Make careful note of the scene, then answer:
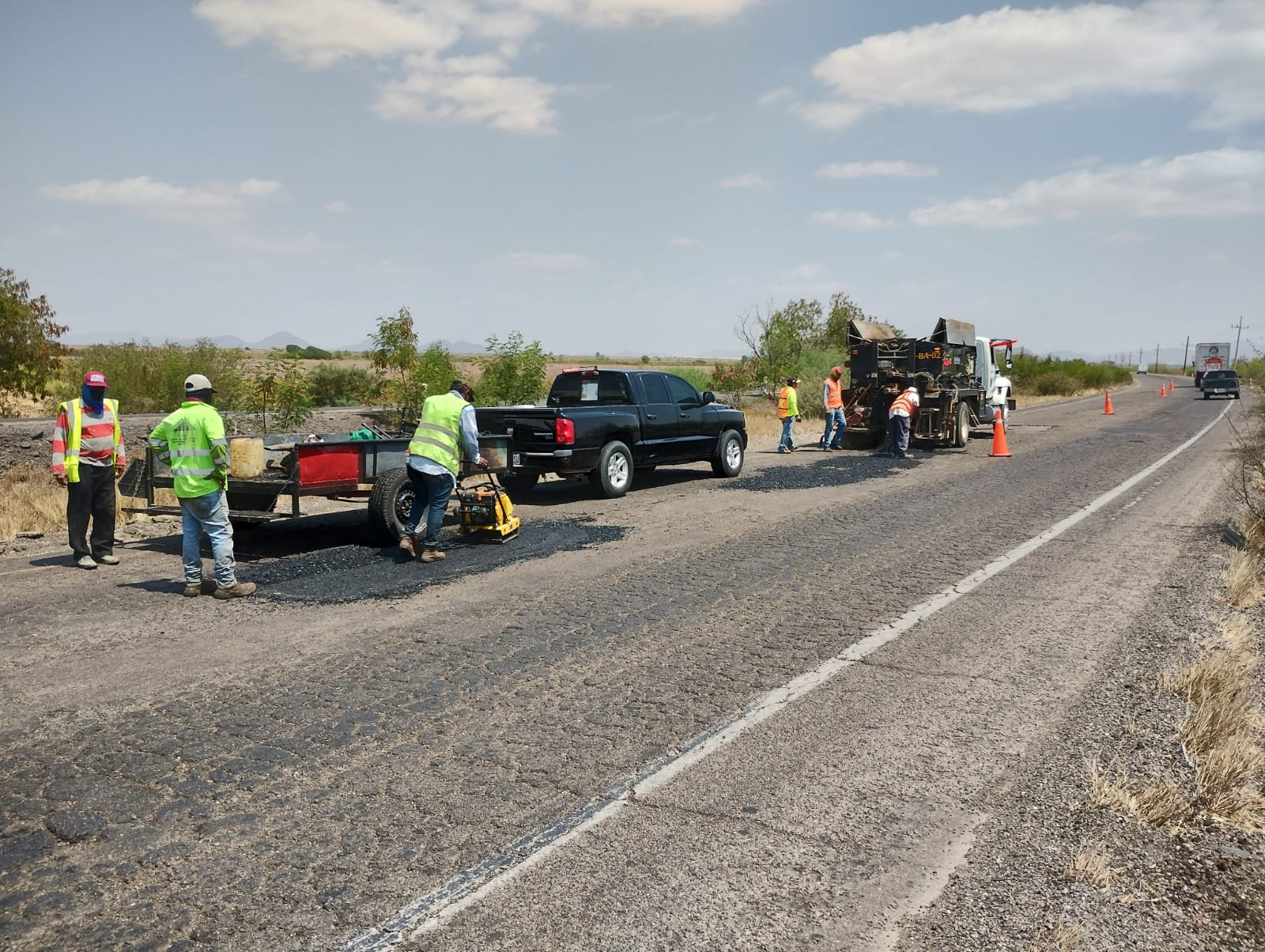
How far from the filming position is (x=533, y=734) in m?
4.78

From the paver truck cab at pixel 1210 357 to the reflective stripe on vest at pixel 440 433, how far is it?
6819cm

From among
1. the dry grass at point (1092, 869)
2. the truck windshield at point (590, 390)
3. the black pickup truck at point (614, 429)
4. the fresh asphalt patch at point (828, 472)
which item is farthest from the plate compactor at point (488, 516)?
the dry grass at point (1092, 869)

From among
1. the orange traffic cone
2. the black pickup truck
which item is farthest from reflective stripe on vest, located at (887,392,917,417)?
the black pickup truck

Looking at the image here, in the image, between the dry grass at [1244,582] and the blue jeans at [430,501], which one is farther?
the blue jeans at [430,501]

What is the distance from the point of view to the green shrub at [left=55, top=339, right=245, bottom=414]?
90.4ft

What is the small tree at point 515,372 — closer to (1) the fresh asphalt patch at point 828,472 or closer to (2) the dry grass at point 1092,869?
(1) the fresh asphalt patch at point 828,472

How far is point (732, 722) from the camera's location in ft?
16.2

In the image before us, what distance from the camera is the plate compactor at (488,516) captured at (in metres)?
10.1

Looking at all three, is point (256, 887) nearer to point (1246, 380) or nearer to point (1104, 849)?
point (1104, 849)

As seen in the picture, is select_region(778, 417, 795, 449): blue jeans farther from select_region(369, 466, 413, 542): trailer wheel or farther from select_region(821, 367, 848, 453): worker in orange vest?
select_region(369, 466, 413, 542): trailer wheel

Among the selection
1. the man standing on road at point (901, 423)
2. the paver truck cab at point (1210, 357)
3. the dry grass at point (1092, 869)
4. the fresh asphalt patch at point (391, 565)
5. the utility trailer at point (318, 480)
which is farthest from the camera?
the paver truck cab at point (1210, 357)

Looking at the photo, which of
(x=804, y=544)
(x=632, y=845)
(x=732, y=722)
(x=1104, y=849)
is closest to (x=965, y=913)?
(x=1104, y=849)

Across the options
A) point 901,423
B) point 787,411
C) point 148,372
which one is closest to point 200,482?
point 787,411

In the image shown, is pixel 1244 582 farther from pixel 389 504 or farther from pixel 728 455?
pixel 728 455
